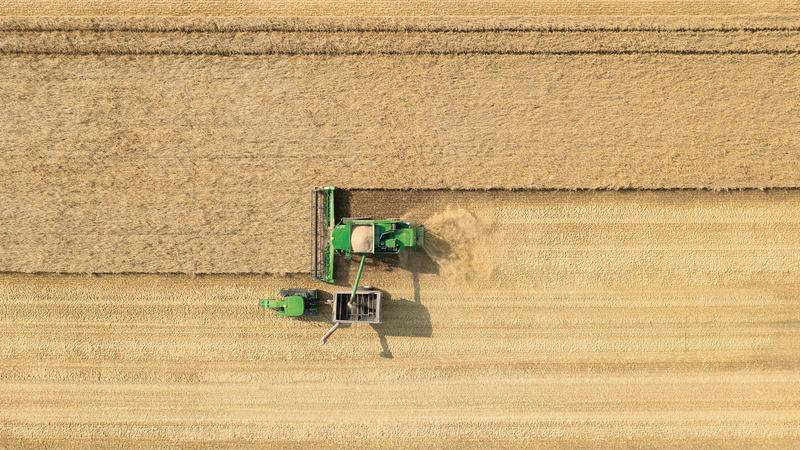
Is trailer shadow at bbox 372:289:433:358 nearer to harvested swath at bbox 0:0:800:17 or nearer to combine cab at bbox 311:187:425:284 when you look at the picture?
combine cab at bbox 311:187:425:284

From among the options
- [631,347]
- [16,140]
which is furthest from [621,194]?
[16,140]

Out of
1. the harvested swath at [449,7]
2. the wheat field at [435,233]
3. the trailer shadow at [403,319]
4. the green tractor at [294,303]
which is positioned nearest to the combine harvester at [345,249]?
the green tractor at [294,303]

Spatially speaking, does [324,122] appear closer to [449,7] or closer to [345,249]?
[345,249]

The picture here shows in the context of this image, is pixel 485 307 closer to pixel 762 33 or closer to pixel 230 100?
pixel 230 100

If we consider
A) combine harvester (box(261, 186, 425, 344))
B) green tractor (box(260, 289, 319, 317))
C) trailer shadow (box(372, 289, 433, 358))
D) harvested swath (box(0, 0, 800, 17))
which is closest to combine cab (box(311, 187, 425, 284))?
combine harvester (box(261, 186, 425, 344))

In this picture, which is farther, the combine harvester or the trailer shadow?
the trailer shadow

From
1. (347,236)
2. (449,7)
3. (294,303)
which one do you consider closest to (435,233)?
(347,236)
